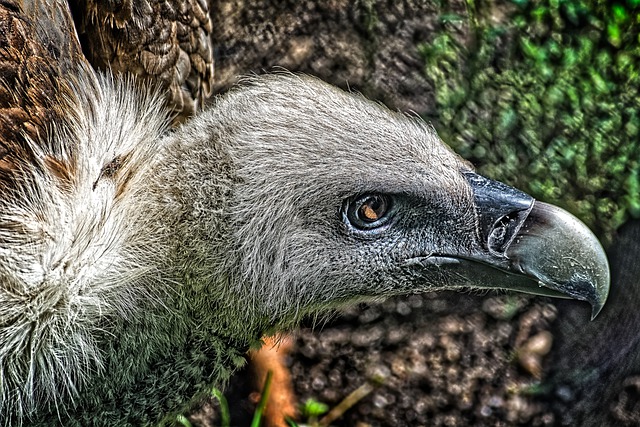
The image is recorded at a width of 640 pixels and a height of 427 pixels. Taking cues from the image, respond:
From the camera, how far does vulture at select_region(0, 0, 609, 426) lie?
2.26 m

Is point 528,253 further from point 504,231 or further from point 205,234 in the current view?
point 205,234

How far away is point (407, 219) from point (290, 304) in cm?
38

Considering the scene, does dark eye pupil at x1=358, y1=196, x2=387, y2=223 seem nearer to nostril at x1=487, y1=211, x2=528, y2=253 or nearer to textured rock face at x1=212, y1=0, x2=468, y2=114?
nostril at x1=487, y1=211, x2=528, y2=253

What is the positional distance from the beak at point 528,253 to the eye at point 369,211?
0.18 m

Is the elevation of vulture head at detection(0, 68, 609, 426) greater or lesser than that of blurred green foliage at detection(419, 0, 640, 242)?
greater

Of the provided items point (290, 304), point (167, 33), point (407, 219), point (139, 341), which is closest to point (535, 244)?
point (407, 219)

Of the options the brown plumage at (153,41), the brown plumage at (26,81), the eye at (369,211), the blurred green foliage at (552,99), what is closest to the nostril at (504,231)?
the eye at (369,211)

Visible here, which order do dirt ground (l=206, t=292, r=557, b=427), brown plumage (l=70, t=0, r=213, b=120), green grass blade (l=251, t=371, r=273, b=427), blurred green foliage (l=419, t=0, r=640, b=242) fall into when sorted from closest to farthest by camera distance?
brown plumage (l=70, t=0, r=213, b=120) → green grass blade (l=251, t=371, r=273, b=427) → blurred green foliage (l=419, t=0, r=640, b=242) → dirt ground (l=206, t=292, r=557, b=427)

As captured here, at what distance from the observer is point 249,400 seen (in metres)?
3.86

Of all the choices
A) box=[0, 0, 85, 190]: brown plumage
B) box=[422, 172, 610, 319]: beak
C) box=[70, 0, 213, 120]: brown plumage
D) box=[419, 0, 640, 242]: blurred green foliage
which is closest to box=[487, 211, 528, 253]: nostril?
box=[422, 172, 610, 319]: beak

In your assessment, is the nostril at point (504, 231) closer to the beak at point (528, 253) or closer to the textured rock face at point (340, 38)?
the beak at point (528, 253)

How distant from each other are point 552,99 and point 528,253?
1.66 meters

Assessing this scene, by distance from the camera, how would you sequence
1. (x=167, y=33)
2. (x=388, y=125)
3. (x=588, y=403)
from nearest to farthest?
(x=388, y=125)
(x=167, y=33)
(x=588, y=403)

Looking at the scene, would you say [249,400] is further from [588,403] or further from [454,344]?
[588,403]
